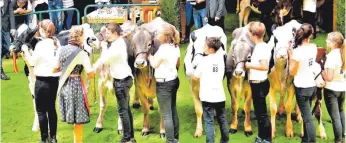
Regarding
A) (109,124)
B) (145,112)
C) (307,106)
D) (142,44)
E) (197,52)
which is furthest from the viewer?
(109,124)

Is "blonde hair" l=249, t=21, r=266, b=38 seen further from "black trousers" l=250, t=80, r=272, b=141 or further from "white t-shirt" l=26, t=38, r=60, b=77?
"white t-shirt" l=26, t=38, r=60, b=77

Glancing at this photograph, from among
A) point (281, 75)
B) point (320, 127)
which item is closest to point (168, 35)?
point (281, 75)

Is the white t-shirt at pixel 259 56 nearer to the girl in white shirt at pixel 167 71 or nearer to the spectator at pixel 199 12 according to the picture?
the girl in white shirt at pixel 167 71

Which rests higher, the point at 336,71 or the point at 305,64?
the point at 305,64

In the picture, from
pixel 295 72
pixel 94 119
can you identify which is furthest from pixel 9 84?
pixel 295 72

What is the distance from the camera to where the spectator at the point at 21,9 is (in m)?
13.4

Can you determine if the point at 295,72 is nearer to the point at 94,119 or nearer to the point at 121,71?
the point at 121,71

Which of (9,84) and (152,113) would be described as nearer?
(152,113)

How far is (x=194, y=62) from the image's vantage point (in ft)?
27.8

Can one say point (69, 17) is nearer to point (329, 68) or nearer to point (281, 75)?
point (281, 75)

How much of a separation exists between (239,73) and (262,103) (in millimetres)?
435

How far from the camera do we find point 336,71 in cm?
815

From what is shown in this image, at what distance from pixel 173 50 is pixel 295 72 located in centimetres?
139

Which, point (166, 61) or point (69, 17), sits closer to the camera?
point (166, 61)
